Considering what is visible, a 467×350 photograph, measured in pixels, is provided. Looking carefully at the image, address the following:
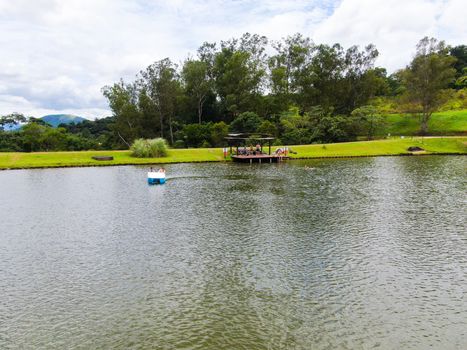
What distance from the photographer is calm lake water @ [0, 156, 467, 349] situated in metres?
14.2

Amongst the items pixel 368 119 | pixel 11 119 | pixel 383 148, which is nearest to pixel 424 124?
pixel 368 119

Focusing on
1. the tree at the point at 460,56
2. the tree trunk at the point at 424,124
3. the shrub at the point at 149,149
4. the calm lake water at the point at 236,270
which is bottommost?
the calm lake water at the point at 236,270

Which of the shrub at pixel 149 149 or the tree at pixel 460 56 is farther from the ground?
the tree at pixel 460 56

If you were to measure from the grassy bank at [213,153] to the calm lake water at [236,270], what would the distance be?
32.1m

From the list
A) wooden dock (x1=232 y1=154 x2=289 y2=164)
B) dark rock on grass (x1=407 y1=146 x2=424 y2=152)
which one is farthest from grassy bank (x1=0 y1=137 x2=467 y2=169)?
wooden dock (x1=232 y1=154 x2=289 y2=164)

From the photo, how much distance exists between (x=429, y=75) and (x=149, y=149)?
79383 mm

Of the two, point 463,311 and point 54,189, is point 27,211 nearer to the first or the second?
point 54,189

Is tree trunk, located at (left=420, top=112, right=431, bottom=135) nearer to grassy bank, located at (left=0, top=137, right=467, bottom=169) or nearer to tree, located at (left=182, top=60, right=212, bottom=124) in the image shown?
grassy bank, located at (left=0, top=137, right=467, bottom=169)

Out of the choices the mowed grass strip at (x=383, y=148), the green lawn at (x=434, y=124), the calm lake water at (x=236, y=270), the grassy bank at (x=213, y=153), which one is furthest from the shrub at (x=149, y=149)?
the green lawn at (x=434, y=124)

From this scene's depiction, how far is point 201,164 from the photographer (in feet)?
249

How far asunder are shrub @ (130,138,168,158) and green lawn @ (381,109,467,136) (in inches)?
2715

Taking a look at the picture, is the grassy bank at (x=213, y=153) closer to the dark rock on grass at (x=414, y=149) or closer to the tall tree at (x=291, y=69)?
the dark rock on grass at (x=414, y=149)

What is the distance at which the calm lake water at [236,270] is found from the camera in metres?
14.2

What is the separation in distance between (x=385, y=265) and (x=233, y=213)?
50.2 feet
